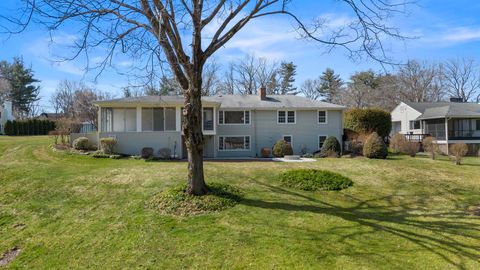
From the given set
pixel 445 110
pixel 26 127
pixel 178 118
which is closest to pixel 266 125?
pixel 178 118

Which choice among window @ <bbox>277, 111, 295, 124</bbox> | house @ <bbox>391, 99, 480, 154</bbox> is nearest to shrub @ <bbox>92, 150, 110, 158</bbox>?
window @ <bbox>277, 111, 295, 124</bbox>

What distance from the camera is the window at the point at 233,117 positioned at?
26438 mm

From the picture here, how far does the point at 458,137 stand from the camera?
3148 cm

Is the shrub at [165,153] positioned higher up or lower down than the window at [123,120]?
lower down

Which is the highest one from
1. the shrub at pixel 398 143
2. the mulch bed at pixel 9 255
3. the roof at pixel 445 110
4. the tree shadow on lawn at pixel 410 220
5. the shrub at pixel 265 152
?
the roof at pixel 445 110

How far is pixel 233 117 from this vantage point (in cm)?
2661

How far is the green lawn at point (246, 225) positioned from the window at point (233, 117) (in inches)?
495

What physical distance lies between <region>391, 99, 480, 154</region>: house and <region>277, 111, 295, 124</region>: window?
12.4 m

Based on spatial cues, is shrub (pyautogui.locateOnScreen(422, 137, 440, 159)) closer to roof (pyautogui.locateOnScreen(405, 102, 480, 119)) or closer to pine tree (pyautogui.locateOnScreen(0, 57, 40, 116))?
roof (pyautogui.locateOnScreen(405, 102, 480, 119))

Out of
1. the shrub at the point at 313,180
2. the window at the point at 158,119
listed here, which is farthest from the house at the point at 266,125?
the shrub at the point at 313,180

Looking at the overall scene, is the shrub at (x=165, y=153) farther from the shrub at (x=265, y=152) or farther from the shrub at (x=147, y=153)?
the shrub at (x=265, y=152)

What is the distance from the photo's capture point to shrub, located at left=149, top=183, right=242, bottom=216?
9164 mm

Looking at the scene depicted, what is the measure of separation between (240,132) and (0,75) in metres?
47.1

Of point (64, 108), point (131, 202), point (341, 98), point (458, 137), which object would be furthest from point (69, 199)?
point (64, 108)
